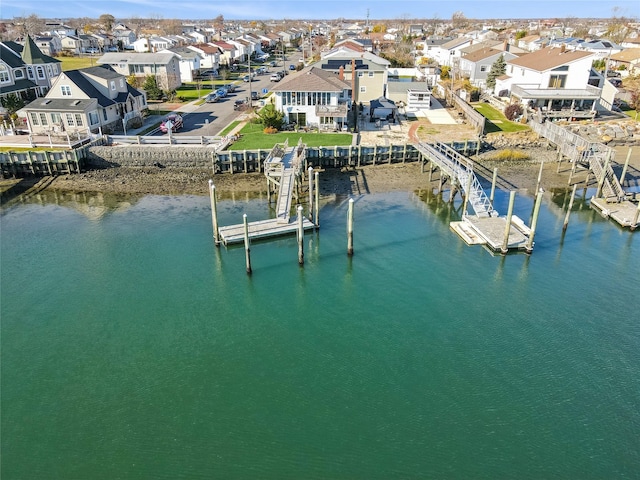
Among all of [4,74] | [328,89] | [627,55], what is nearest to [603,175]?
[328,89]

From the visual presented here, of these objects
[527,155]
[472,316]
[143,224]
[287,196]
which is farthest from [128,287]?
[527,155]

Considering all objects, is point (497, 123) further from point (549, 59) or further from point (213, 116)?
point (213, 116)

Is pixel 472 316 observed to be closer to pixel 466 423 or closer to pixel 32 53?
pixel 466 423

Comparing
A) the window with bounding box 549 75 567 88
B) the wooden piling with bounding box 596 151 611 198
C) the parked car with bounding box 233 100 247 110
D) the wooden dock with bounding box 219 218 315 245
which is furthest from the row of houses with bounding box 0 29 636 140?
the wooden dock with bounding box 219 218 315 245

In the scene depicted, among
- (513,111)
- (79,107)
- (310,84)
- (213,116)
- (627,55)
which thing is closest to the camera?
(79,107)

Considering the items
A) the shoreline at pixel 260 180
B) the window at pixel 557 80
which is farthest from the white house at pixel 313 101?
the window at pixel 557 80

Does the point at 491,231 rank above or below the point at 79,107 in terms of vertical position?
below
